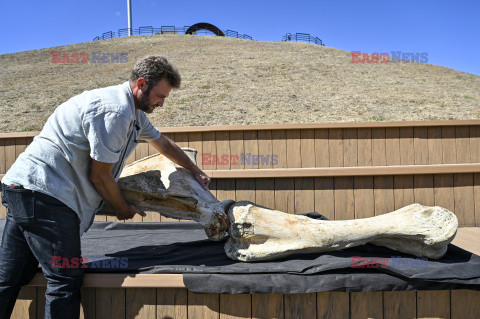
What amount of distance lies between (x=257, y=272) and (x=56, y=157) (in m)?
1.30

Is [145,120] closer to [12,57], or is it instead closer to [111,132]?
[111,132]

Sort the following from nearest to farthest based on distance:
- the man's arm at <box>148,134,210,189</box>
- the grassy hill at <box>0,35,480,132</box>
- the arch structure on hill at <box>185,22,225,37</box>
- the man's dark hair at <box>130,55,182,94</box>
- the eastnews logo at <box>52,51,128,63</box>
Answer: the man's dark hair at <box>130,55,182,94</box> → the man's arm at <box>148,134,210,189</box> → the grassy hill at <box>0,35,480,132</box> → the eastnews logo at <box>52,51,128,63</box> → the arch structure on hill at <box>185,22,225,37</box>

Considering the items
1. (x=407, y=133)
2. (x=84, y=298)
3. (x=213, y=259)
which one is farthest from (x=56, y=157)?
(x=407, y=133)

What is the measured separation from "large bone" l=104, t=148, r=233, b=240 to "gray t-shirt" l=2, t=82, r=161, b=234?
1.45 ft

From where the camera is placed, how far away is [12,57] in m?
19.9

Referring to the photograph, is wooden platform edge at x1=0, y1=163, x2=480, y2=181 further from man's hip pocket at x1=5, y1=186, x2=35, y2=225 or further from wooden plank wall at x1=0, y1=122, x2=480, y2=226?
man's hip pocket at x1=5, y1=186, x2=35, y2=225

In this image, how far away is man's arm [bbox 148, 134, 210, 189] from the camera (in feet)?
7.39

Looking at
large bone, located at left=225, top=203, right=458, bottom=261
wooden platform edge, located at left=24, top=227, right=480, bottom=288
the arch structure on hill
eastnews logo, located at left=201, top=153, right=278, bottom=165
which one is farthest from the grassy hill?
the arch structure on hill

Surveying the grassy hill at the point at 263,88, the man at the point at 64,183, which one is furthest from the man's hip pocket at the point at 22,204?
the grassy hill at the point at 263,88

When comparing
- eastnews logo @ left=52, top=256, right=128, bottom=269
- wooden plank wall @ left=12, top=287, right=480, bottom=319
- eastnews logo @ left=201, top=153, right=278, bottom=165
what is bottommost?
wooden plank wall @ left=12, top=287, right=480, bottom=319

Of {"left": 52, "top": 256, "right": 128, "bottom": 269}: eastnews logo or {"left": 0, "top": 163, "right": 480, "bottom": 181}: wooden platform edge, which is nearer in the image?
{"left": 52, "top": 256, "right": 128, "bottom": 269}: eastnews logo

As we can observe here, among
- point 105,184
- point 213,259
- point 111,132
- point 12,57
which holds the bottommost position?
point 213,259

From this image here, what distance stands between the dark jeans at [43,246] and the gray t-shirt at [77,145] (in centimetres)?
7

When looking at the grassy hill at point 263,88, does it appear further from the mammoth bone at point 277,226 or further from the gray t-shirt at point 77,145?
the gray t-shirt at point 77,145
